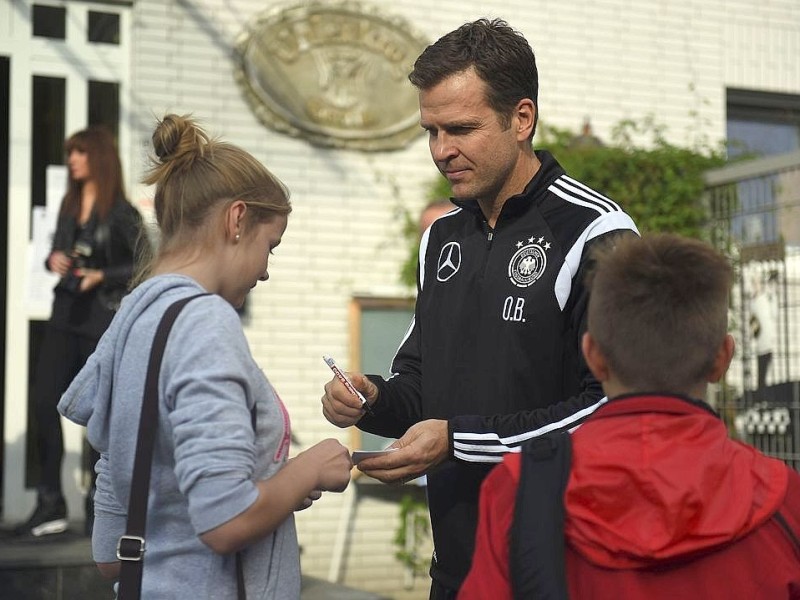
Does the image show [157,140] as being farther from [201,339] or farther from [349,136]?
[349,136]

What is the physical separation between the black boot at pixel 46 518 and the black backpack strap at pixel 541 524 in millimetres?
4400

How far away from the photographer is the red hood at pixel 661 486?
1.86 meters

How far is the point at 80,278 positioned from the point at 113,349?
3528mm

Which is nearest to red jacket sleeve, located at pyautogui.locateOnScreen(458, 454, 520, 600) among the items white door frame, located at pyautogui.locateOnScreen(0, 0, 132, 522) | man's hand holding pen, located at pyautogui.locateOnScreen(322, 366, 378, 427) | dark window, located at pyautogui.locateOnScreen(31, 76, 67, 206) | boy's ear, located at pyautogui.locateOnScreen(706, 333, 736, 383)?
boy's ear, located at pyautogui.locateOnScreen(706, 333, 736, 383)

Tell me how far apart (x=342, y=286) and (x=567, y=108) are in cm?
206

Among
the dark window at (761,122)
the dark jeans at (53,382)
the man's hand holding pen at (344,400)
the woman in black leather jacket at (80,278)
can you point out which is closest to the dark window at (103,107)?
the woman in black leather jacket at (80,278)

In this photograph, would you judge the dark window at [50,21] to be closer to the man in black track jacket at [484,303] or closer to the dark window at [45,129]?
the dark window at [45,129]

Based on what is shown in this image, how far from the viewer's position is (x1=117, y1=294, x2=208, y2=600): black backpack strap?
2135 millimetres

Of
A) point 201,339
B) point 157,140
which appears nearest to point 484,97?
point 157,140

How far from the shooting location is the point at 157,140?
2414 mm

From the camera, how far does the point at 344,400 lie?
2.84m

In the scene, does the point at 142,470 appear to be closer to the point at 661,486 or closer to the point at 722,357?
the point at 661,486

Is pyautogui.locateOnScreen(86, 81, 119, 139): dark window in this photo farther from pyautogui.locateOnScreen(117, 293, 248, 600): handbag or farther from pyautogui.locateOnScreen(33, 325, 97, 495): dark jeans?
pyautogui.locateOnScreen(117, 293, 248, 600): handbag

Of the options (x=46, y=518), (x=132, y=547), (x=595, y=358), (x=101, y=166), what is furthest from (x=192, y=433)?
(x=46, y=518)
